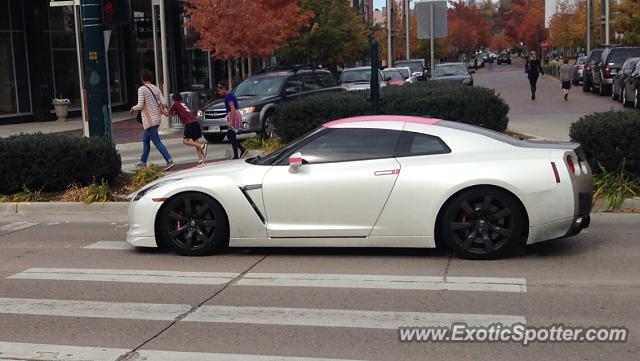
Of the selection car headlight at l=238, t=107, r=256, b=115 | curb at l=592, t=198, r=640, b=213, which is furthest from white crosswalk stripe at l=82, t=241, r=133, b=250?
car headlight at l=238, t=107, r=256, b=115

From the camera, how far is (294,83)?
65.4 feet

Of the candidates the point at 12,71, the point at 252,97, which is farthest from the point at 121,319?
the point at 12,71

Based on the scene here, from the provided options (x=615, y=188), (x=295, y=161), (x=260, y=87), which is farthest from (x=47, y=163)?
(x=260, y=87)

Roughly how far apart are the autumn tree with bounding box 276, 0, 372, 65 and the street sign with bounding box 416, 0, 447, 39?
2143 centimetres

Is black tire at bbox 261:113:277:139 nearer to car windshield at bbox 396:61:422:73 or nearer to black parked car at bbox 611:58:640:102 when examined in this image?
black parked car at bbox 611:58:640:102

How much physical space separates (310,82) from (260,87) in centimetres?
145

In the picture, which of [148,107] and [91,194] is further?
[148,107]

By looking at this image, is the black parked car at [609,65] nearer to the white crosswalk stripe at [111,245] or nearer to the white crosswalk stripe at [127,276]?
the white crosswalk stripe at [111,245]

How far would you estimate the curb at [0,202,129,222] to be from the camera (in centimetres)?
1120

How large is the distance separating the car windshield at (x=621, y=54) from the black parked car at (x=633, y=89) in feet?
20.7

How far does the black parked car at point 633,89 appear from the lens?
2444 cm

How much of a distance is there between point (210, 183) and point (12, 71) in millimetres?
22178

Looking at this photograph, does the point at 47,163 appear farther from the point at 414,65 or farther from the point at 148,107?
the point at 414,65

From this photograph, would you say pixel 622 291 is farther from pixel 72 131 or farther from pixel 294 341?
pixel 72 131
